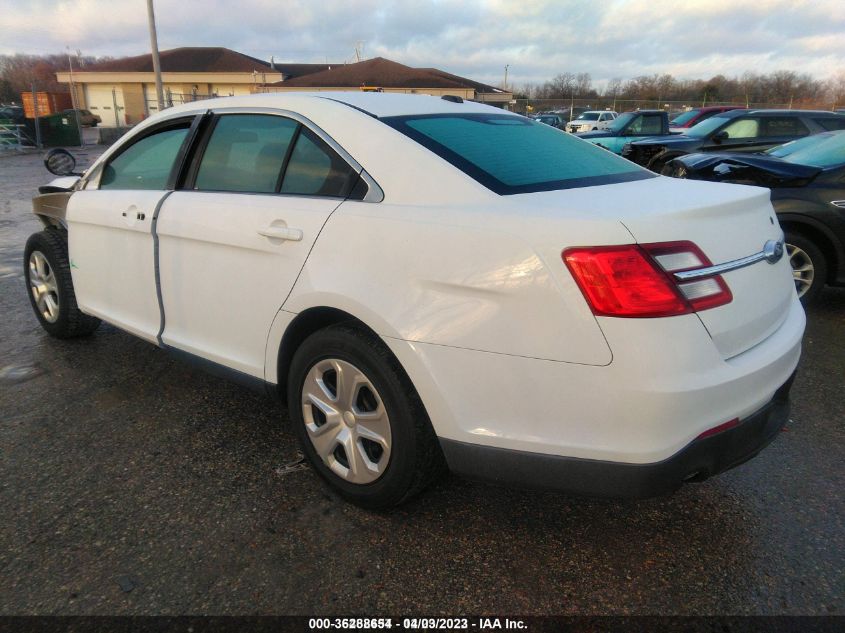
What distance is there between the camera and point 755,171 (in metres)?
5.34

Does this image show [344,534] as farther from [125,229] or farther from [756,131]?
→ [756,131]

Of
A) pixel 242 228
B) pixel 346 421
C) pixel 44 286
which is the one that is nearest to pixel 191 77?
pixel 44 286

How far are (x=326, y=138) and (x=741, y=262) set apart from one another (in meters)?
1.64

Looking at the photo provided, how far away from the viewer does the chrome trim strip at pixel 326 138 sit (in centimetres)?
235

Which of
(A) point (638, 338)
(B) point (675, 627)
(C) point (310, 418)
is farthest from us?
(C) point (310, 418)

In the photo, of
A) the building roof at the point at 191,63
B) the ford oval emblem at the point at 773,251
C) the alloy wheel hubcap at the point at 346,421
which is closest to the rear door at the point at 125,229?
the alloy wheel hubcap at the point at 346,421

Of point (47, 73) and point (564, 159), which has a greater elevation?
point (47, 73)

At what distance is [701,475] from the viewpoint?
2008 mm

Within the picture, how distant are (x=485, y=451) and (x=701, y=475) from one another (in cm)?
70

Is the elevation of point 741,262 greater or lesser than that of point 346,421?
greater

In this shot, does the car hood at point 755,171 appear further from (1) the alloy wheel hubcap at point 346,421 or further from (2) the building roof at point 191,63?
(2) the building roof at point 191,63

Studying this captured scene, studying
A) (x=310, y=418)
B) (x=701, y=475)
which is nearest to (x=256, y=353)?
(x=310, y=418)

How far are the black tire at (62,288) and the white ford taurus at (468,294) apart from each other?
1.38m

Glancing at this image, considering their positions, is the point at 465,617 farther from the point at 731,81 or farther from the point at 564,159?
the point at 731,81
